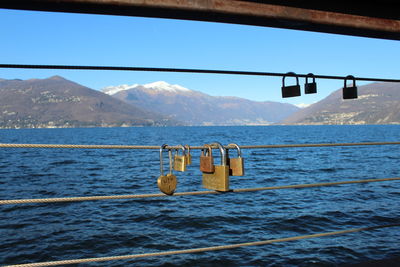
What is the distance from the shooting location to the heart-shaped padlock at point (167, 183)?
366cm

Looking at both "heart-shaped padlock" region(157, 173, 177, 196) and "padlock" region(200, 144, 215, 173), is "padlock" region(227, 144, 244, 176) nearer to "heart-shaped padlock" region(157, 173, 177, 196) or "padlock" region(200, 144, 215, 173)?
"padlock" region(200, 144, 215, 173)

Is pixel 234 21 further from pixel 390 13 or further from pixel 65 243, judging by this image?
pixel 65 243

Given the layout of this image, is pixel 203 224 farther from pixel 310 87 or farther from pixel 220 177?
pixel 220 177

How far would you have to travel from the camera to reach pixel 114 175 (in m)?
35.8

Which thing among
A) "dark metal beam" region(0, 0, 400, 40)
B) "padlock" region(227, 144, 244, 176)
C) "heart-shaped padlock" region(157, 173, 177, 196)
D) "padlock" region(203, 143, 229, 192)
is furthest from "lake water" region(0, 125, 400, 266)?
"dark metal beam" region(0, 0, 400, 40)

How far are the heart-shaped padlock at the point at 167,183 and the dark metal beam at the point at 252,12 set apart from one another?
1571 mm

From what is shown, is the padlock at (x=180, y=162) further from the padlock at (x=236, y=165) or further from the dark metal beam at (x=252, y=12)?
the dark metal beam at (x=252, y=12)

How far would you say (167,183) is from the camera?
370 centimetres

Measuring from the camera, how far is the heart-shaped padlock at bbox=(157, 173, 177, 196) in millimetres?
3660

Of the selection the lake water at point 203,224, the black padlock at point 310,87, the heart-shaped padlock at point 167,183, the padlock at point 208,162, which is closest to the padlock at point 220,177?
the padlock at point 208,162

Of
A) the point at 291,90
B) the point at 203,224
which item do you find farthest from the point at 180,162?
the point at 203,224

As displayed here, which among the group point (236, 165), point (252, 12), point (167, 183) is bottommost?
point (167, 183)

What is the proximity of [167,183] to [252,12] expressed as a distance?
1.86 m

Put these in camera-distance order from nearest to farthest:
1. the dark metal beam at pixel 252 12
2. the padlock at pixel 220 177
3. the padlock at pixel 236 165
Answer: the dark metal beam at pixel 252 12, the padlock at pixel 220 177, the padlock at pixel 236 165
